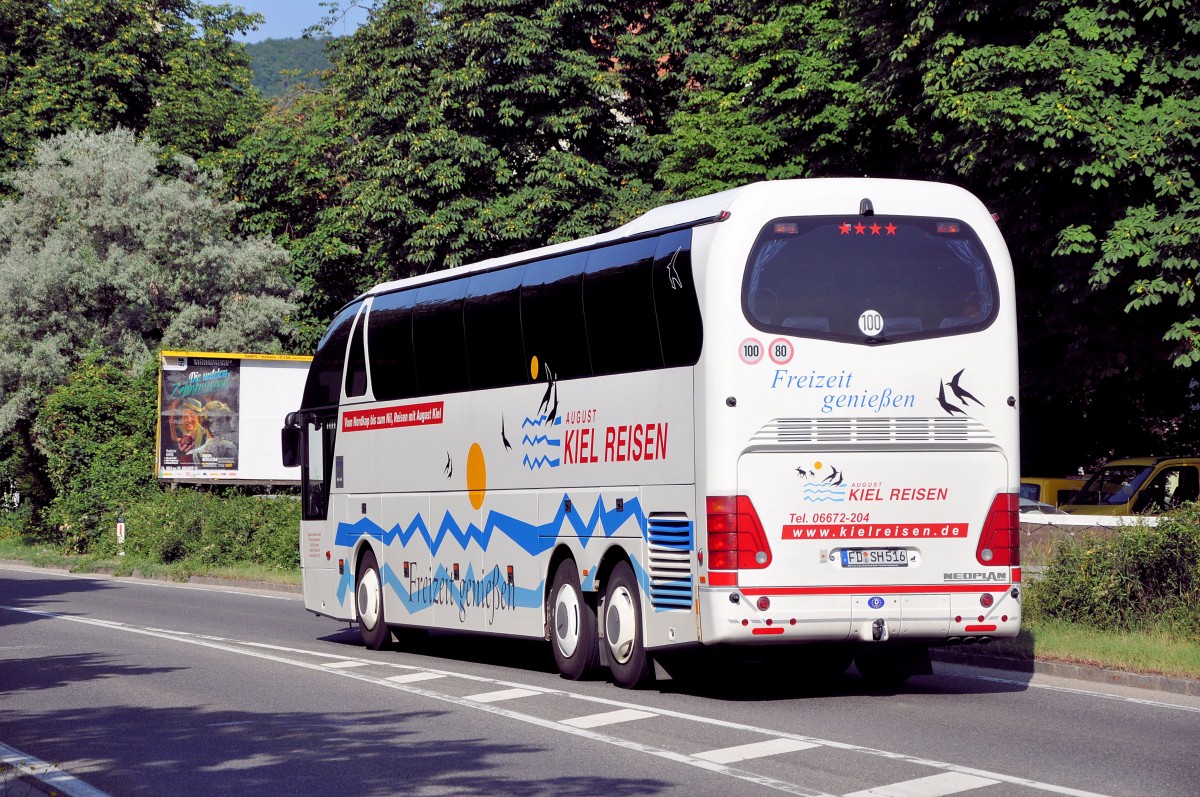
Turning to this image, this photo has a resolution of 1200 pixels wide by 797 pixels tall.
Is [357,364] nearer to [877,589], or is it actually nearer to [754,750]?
[877,589]

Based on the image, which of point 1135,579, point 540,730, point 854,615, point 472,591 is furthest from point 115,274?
→ point 540,730

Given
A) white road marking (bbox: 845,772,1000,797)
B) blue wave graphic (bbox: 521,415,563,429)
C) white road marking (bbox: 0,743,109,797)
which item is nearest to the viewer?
white road marking (bbox: 845,772,1000,797)

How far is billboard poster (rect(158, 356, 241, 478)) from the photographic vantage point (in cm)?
4094

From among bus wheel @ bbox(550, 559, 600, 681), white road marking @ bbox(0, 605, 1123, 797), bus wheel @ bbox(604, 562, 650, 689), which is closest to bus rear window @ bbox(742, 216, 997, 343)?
bus wheel @ bbox(604, 562, 650, 689)

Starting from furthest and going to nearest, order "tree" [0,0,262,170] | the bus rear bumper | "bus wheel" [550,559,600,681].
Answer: "tree" [0,0,262,170] → "bus wheel" [550,559,600,681] → the bus rear bumper

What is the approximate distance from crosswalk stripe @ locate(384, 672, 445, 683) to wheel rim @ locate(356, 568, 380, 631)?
12.2ft

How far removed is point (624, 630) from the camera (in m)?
14.1

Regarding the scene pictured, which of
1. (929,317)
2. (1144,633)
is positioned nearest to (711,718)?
(929,317)

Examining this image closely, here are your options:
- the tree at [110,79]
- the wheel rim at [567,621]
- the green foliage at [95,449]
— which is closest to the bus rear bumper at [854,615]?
the wheel rim at [567,621]

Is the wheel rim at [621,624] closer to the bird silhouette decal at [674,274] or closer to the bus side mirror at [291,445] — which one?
the bird silhouette decal at [674,274]

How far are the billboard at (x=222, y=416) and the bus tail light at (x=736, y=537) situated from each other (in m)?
29.6

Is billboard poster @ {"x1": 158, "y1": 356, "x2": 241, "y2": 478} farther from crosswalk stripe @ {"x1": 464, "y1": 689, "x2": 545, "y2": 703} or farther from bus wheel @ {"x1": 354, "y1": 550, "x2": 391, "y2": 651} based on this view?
crosswalk stripe @ {"x1": 464, "y1": 689, "x2": 545, "y2": 703}

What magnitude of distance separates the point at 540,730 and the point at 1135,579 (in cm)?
758

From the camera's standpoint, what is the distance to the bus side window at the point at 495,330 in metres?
16.1
